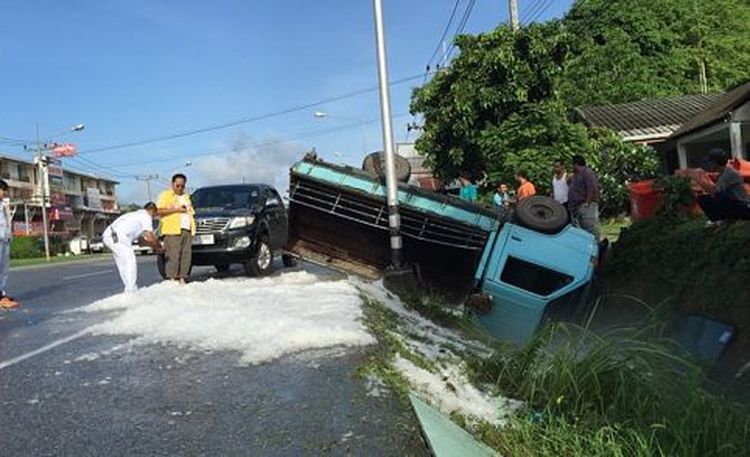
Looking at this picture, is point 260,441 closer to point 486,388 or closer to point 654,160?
point 486,388

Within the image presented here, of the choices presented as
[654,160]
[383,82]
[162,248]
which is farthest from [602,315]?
[654,160]

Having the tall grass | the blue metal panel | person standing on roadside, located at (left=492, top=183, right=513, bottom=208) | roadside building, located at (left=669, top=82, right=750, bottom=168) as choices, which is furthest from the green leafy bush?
the tall grass

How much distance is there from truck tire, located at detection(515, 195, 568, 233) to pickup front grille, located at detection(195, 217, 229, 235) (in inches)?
203

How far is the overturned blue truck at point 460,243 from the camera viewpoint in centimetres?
996

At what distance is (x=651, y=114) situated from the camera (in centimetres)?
2689

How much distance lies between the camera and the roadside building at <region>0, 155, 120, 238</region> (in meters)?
77.2

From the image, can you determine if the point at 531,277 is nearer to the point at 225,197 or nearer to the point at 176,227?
the point at 176,227

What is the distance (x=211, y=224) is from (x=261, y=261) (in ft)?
4.02

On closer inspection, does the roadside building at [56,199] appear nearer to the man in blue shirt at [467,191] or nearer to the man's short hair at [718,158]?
the man in blue shirt at [467,191]

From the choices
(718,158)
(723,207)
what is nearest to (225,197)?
(718,158)

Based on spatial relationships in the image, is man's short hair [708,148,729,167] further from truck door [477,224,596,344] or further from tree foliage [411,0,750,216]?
tree foliage [411,0,750,216]

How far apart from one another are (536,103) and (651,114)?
35.2 ft

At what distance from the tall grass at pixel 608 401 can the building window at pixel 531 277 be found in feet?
10.7

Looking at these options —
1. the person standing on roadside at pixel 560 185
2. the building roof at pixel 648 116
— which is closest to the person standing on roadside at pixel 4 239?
the person standing on roadside at pixel 560 185
